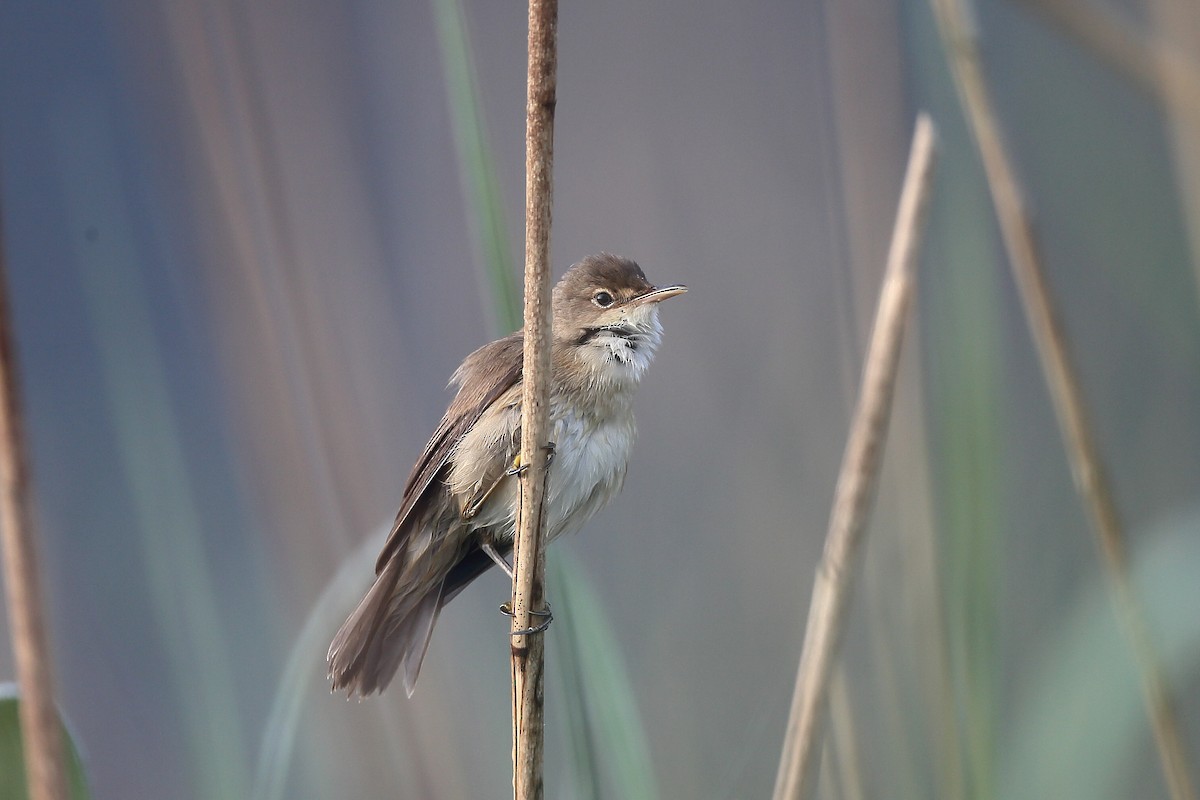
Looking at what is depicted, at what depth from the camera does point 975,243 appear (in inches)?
63.5

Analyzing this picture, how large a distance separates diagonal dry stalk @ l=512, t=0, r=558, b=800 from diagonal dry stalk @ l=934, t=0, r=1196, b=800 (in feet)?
2.12

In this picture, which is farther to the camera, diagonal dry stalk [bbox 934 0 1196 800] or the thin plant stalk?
diagonal dry stalk [bbox 934 0 1196 800]

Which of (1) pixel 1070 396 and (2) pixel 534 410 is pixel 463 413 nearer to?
(2) pixel 534 410

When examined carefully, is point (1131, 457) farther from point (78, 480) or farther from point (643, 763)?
point (78, 480)

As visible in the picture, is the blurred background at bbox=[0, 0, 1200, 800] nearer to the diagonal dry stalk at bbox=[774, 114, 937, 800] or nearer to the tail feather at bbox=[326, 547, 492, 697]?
the tail feather at bbox=[326, 547, 492, 697]

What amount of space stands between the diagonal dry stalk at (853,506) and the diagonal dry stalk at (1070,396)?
188mm

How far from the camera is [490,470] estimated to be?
212 centimetres

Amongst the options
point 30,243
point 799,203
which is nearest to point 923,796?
point 799,203

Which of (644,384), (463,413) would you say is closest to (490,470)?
(463,413)

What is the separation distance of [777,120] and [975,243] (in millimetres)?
2342

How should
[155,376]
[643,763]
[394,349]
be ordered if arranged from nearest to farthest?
[643,763] → [155,376] → [394,349]

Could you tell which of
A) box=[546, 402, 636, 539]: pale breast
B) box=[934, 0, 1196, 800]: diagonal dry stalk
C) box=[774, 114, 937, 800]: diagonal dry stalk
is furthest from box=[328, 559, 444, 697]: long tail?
box=[934, 0, 1196, 800]: diagonal dry stalk

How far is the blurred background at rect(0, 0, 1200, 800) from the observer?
156cm

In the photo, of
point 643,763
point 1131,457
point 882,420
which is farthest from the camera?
point 1131,457
